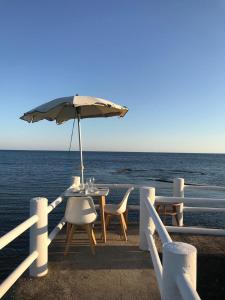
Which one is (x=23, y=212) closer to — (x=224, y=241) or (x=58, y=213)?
(x=58, y=213)

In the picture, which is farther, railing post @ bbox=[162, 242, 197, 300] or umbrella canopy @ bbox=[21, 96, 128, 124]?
umbrella canopy @ bbox=[21, 96, 128, 124]

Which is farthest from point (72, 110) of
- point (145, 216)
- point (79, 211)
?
point (145, 216)

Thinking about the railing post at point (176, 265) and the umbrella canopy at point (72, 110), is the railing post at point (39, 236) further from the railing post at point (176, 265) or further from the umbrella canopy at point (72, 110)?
the railing post at point (176, 265)

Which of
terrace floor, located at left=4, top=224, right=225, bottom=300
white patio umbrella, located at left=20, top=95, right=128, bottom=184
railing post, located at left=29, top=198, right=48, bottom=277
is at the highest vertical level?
white patio umbrella, located at left=20, top=95, right=128, bottom=184

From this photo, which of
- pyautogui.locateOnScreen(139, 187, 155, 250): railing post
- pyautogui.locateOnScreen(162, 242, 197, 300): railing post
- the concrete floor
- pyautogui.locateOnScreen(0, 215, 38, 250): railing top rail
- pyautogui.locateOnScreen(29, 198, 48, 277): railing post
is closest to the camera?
pyautogui.locateOnScreen(162, 242, 197, 300): railing post

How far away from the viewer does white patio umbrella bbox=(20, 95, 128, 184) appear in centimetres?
496

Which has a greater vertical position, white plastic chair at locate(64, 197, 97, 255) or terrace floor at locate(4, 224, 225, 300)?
white plastic chair at locate(64, 197, 97, 255)

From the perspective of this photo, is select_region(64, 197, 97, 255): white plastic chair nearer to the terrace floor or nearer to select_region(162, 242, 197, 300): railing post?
the terrace floor

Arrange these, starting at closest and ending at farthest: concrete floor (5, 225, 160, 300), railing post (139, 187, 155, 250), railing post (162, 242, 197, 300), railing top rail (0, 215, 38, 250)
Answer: railing post (162, 242, 197, 300), railing top rail (0, 215, 38, 250), concrete floor (5, 225, 160, 300), railing post (139, 187, 155, 250)

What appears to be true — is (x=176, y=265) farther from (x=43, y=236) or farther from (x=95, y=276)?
(x=43, y=236)

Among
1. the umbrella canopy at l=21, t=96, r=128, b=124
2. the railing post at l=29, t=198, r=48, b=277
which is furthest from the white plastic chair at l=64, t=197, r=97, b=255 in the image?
the umbrella canopy at l=21, t=96, r=128, b=124

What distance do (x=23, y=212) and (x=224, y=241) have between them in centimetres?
1315

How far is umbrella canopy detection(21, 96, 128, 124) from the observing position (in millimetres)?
4953

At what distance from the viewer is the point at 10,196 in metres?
21.7
